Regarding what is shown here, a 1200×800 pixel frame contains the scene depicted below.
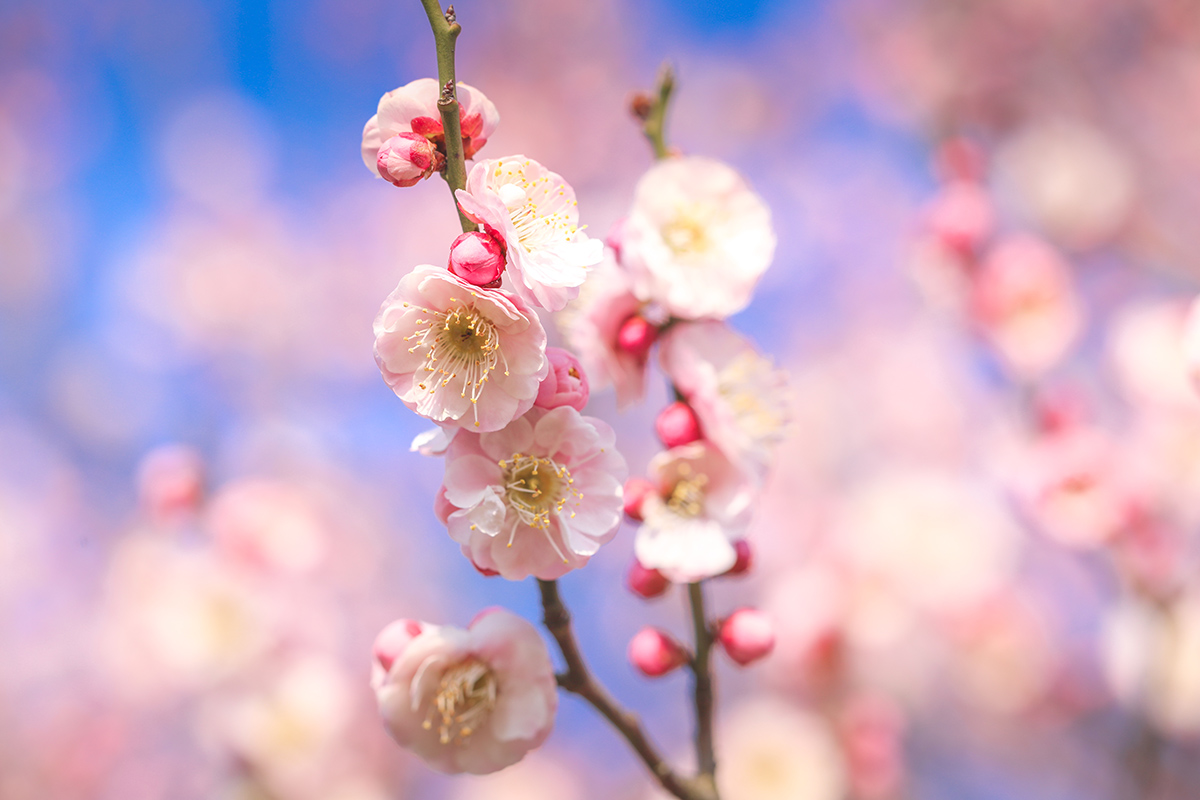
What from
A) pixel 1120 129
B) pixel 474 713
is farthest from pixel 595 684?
pixel 1120 129

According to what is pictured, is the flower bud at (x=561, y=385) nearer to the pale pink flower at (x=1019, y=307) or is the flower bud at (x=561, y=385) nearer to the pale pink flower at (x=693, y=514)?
the pale pink flower at (x=693, y=514)

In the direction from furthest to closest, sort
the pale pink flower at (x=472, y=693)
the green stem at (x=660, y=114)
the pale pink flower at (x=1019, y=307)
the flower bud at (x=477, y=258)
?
1. the pale pink flower at (x=1019, y=307)
2. the green stem at (x=660, y=114)
3. the pale pink flower at (x=472, y=693)
4. the flower bud at (x=477, y=258)

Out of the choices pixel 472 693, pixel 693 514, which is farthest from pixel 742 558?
pixel 472 693

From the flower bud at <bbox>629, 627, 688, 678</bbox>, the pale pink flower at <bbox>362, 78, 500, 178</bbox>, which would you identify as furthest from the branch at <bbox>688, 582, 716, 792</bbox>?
the pale pink flower at <bbox>362, 78, 500, 178</bbox>

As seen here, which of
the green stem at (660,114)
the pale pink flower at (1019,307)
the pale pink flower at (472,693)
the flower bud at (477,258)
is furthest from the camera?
the pale pink flower at (1019,307)

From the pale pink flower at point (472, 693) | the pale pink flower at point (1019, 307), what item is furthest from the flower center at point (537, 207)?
the pale pink flower at point (1019, 307)

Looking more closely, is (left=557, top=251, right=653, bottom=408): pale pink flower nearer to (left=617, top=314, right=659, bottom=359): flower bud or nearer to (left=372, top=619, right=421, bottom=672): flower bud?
(left=617, top=314, right=659, bottom=359): flower bud

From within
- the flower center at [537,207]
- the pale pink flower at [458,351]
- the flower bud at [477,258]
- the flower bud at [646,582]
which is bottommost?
the flower bud at [646,582]
